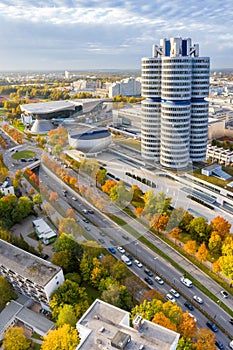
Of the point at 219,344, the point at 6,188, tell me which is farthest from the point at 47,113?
the point at 219,344

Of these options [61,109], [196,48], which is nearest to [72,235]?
[196,48]

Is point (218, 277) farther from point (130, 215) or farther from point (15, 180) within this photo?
point (15, 180)

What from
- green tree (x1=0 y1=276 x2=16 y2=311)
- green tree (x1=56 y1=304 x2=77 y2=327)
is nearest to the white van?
green tree (x1=56 y1=304 x2=77 y2=327)

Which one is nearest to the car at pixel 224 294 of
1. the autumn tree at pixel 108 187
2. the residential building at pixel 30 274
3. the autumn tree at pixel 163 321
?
the autumn tree at pixel 163 321

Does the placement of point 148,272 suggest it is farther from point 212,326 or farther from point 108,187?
point 108,187

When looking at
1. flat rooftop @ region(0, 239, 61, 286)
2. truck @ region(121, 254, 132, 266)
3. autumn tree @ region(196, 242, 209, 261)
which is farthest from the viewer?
truck @ region(121, 254, 132, 266)

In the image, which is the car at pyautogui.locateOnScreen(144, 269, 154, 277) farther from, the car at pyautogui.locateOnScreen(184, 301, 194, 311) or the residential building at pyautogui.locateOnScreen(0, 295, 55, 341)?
the residential building at pyautogui.locateOnScreen(0, 295, 55, 341)
